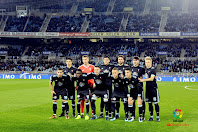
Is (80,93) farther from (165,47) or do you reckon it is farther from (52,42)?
(52,42)

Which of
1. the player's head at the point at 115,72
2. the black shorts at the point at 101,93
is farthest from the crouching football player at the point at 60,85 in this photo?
the player's head at the point at 115,72

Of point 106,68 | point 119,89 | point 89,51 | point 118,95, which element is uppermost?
point 89,51

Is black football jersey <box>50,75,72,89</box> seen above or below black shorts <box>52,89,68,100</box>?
above

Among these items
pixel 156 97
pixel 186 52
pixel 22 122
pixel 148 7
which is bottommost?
pixel 22 122

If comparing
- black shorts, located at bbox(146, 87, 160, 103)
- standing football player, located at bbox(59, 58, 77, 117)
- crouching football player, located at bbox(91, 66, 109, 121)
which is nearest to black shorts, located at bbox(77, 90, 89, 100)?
crouching football player, located at bbox(91, 66, 109, 121)

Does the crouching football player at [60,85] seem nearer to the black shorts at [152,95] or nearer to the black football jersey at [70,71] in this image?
the black football jersey at [70,71]

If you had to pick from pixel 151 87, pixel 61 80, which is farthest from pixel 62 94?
pixel 151 87

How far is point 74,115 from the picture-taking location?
11.1 metres

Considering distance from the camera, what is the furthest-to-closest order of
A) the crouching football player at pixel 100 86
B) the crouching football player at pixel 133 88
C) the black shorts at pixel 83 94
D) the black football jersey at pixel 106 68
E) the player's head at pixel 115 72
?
the black football jersey at pixel 106 68
the black shorts at pixel 83 94
the crouching football player at pixel 100 86
the player's head at pixel 115 72
the crouching football player at pixel 133 88

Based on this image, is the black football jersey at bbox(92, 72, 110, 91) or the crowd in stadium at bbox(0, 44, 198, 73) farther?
the crowd in stadium at bbox(0, 44, 198, 73)

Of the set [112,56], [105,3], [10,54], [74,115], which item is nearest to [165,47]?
[112,56]

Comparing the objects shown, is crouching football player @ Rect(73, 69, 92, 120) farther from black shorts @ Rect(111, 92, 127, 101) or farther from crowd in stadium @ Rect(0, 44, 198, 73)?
crowd in stadium @ Rect(0, 44, 198, 73)

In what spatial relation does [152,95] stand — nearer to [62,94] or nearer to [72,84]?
[72,84]

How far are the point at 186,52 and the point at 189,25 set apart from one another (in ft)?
20.1
